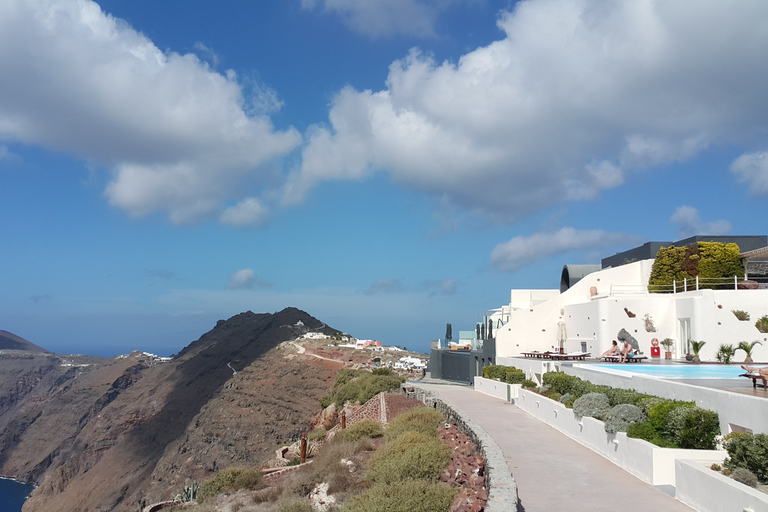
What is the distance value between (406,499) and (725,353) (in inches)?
678

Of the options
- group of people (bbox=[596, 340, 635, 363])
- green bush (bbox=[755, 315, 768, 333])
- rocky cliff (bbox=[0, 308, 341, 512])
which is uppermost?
green bush (bbox=[755, 315, 768, 333])

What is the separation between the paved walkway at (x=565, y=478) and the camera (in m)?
7.34

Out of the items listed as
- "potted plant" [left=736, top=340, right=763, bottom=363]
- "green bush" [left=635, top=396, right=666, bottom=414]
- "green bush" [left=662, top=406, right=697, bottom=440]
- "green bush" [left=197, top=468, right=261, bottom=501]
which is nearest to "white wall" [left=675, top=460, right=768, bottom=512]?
"green bush" [left=662, top=406, right=697, bottom=440]

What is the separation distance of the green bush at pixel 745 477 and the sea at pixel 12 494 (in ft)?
223

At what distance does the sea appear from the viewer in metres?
58.2

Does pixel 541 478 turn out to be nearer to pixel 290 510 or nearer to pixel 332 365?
pixel 290 510

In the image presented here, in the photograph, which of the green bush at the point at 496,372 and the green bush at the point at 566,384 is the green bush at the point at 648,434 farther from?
the green bush at the point at 496,372

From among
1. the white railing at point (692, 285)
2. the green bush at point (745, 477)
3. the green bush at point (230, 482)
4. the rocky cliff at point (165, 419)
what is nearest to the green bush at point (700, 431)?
the green bush at point (745, 477)

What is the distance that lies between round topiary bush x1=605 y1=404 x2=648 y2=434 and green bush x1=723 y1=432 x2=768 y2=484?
98.8 inches

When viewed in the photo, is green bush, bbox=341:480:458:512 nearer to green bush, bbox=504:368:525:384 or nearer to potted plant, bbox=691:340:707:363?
green bush, bbox=504:368:525:384

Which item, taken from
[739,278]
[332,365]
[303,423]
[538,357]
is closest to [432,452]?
[538,357]

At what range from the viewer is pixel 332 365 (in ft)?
168

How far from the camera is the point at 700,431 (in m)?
8.23

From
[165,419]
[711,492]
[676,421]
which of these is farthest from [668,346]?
[165,419]
